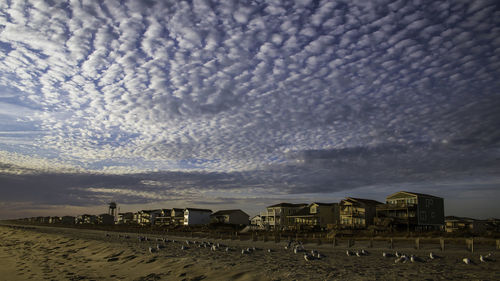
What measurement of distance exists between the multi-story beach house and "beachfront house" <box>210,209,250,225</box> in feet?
43.5

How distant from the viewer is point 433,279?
11.8 metres

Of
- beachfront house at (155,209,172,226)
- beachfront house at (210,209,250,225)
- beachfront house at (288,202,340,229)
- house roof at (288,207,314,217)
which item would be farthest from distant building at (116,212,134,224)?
beachfront house at (288,202,340,229)

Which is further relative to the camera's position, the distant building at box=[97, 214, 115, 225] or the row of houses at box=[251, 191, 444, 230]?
the distant building at box=[97, 214, 115, 225]

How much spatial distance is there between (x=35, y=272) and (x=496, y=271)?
927 inches

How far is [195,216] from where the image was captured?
100688 mm

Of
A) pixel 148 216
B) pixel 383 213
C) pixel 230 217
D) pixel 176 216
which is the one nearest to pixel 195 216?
pixel 176 216

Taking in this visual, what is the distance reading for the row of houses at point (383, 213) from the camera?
2146 inches

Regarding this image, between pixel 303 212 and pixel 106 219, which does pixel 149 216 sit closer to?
pixel 106 219

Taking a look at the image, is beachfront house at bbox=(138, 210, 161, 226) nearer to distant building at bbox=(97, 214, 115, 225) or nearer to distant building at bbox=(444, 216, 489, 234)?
distant building at bbox=(97, 214, 115, 225)

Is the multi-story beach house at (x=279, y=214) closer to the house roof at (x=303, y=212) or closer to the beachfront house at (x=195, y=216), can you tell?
the house roof at (x=303, y=212)

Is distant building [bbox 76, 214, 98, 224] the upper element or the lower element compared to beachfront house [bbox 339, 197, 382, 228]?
lower

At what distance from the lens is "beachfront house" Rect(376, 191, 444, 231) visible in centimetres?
5406

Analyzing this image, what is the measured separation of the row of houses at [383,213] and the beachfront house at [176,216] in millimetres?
46812

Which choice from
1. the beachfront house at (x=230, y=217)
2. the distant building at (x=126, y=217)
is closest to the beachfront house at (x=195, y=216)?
the beachfront house at (x=230, y=217)
